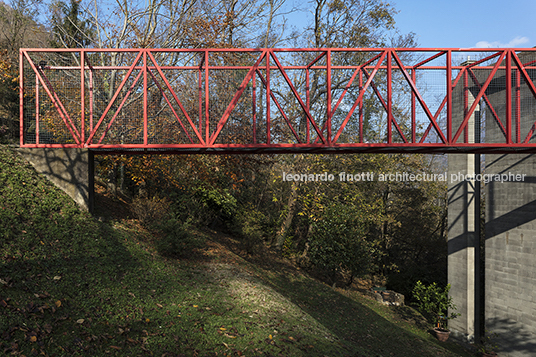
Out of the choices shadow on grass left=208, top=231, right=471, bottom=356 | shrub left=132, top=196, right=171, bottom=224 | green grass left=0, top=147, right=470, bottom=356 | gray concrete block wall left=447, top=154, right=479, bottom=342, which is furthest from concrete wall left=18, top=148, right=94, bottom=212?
gray concrete block wall left=447, top=154, right=479, bottom=342

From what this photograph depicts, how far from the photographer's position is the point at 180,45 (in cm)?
1413

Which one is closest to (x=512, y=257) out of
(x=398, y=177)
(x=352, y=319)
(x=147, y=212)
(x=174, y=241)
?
(x=352, y=319)

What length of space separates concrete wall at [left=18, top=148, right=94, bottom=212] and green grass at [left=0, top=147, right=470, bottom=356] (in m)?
0.26

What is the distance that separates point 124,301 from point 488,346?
1122 centimetres

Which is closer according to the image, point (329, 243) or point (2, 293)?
point (2, 293)

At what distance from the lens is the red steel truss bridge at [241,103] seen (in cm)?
780

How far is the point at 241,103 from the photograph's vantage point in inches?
552

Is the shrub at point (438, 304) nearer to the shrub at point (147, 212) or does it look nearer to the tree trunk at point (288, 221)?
the tree trunk at point (288, 221)

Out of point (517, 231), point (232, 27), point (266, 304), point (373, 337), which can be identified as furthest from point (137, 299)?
point (232, 27)

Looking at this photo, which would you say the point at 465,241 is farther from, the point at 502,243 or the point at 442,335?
the point at 442,335

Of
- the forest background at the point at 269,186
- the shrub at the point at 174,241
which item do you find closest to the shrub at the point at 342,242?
the forest background at the point at 269,186

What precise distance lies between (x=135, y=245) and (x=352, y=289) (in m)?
11.1


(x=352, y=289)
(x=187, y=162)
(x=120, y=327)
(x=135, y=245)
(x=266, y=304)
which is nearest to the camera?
(x=120, y=327)

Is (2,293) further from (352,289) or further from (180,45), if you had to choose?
(352,289)
